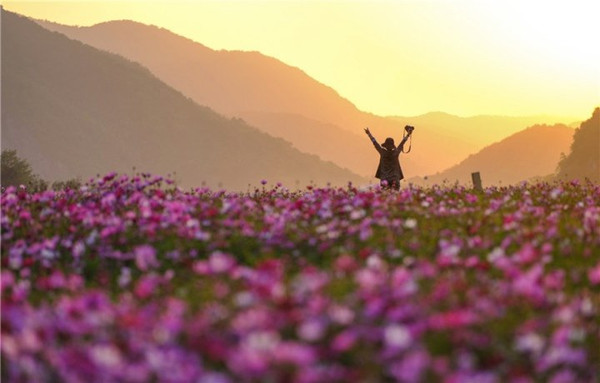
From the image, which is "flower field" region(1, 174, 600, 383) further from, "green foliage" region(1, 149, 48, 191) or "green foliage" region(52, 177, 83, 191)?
"green foliage" region(1, 149, 48, 191)

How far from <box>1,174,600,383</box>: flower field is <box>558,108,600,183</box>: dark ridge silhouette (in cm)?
10073

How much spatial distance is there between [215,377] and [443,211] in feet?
21.2

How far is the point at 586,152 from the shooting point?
104875mm

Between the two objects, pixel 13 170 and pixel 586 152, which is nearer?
pixel 13 170

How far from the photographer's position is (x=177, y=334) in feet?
14.9

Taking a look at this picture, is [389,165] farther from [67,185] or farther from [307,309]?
[307,309]

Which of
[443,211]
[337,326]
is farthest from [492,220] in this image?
[337,326]

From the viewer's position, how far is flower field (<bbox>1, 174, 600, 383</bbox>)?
13.6 feet

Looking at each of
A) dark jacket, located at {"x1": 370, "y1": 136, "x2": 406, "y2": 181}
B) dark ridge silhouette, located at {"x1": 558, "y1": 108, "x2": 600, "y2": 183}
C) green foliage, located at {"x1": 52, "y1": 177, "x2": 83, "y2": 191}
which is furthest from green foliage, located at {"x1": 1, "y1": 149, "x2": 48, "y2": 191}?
dark ridge silhouette, located at {"x1": 558, "y1": 108, "x2": 600, "y2": 183}

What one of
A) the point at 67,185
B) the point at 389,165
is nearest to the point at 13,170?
the point at 389,165

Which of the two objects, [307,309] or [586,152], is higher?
[586,152]

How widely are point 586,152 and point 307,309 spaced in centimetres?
10826

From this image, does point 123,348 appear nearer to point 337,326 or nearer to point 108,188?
point 337,326

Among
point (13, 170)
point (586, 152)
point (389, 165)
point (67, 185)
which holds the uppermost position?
point (586, 152)
